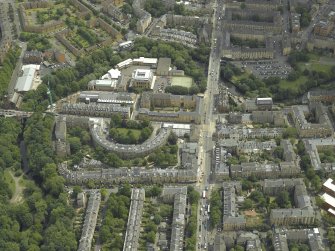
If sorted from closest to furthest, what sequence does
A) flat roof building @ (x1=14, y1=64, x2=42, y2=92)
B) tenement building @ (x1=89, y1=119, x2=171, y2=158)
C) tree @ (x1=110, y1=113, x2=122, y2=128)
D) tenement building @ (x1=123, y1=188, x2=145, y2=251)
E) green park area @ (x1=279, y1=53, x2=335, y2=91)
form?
tenement building @ (x1=123, y1=188, x2=145, y2=251) < tenement building @ (x1=89, y1=119, x2=171, y2=158) < tree @ (x1=110, y1=113, x2=122, y2=128) < green park area @ (x1=279, y1=53, x2=335, y2=91) < flat roof building @ (x1=14, y1=64, x2=42, y2=92)

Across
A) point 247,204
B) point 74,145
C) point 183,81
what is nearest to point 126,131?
point 74,145

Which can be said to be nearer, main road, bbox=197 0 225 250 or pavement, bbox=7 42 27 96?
main road, bbox=197 0 225 250

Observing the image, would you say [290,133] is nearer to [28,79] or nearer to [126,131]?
[126,131]

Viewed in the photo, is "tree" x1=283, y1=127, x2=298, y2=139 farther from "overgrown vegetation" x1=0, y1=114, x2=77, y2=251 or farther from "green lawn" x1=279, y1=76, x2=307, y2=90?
"overgrown vegetation" x1=0, y1=114, x2=77, y2=251

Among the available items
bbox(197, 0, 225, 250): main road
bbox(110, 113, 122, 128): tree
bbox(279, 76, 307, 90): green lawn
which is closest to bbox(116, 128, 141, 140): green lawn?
bbox(110, 113, 122, 128): tree

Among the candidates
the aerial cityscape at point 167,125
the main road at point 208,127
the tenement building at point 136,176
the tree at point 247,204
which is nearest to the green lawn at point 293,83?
the aerial cityscape at point 167,125

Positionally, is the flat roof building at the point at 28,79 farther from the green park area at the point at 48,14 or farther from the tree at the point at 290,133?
the tree at the point at 290,133

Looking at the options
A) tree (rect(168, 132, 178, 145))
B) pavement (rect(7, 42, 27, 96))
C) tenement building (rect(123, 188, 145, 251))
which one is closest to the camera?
tenement building (rect(123, 188, 145, 251))
